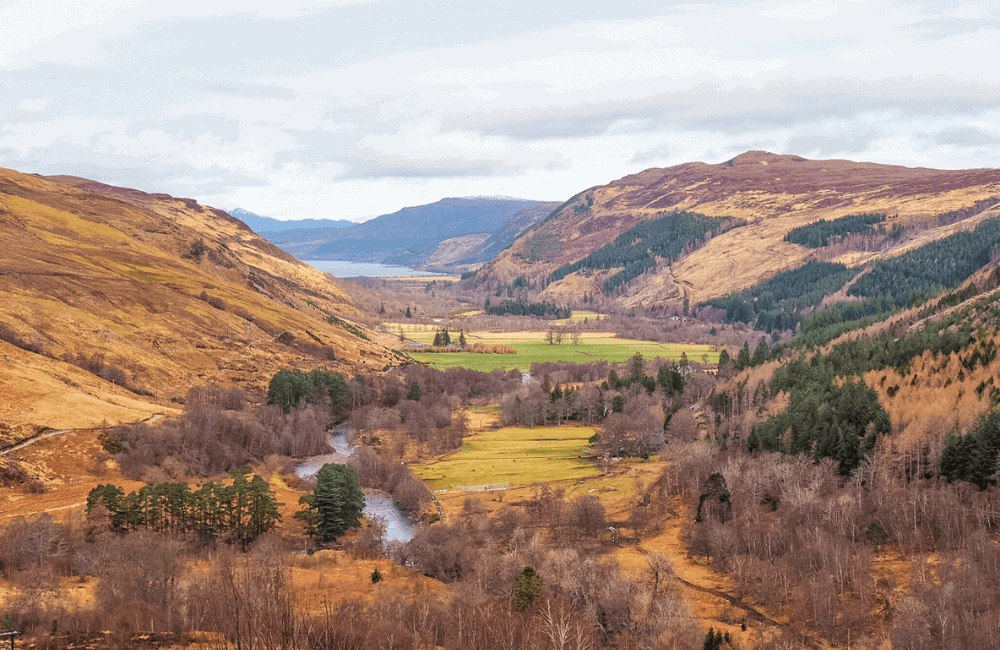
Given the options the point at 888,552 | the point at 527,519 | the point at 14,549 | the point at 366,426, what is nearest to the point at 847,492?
the point at 888,552

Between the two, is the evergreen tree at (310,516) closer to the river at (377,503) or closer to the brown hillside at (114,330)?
the river at (377,503)

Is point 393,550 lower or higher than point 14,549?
lower

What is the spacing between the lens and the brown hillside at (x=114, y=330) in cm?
10894

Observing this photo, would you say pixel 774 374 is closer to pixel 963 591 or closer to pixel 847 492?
pixel 847 492

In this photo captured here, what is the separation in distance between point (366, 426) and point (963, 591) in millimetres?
99992

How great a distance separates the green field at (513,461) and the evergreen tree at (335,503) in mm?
20063

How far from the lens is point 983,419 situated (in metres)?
75.9

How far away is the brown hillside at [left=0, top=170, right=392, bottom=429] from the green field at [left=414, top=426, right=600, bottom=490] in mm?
41830

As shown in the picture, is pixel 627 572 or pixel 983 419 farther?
pixel 983 419

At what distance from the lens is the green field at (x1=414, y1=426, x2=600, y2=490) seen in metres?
108

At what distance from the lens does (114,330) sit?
140500 mm

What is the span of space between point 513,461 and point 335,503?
127ft

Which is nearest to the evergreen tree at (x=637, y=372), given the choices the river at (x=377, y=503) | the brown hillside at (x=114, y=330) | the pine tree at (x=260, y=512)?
the brown hillside at (x=114, y=330)

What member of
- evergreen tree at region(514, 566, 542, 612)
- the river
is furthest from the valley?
the river
